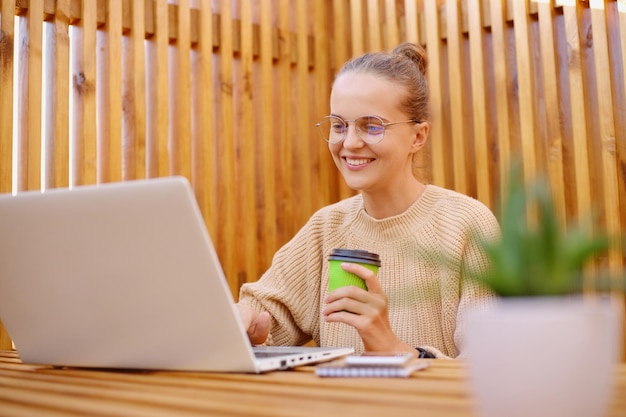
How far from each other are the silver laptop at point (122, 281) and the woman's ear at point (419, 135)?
99cm

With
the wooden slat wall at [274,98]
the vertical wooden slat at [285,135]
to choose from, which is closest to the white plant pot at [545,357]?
the wooden slat wall at [274,98]

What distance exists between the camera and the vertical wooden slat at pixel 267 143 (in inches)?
125

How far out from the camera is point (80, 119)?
8.75ft

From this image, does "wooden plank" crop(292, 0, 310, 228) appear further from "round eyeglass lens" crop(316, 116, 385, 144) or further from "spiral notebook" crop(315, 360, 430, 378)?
"spiral notebook" crop(315, 360, 430, 378)

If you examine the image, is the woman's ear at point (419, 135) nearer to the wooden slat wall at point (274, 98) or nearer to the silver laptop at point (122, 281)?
the wooden slat wall at point (274, 98)

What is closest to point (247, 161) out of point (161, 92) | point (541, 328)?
point (161, 92)

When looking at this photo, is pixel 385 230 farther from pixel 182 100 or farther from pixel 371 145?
pixel 182 100

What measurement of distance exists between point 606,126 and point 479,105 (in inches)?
21.3

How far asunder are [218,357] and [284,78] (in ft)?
7.96

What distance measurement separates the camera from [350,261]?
1.32m

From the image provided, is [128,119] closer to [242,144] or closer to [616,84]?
[242,144]

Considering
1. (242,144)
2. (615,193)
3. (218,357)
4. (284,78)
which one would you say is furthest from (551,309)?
(284,78)

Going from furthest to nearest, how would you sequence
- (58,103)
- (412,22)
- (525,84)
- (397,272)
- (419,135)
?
(412,22) → (525,84) → (58,103) → (419,135) → (397,272)

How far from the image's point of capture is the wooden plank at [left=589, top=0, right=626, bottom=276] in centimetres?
246
